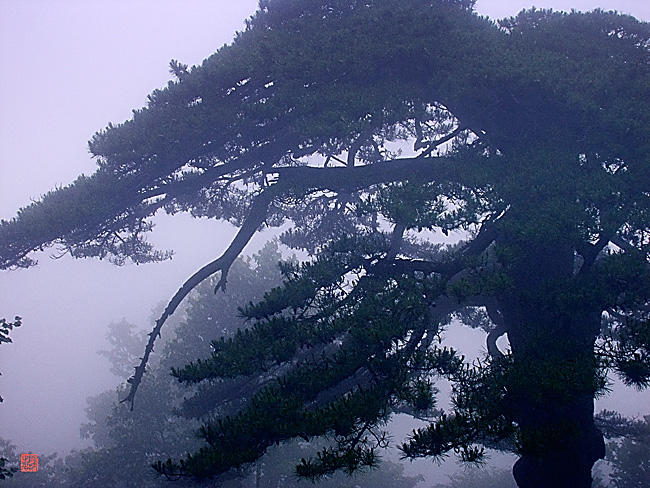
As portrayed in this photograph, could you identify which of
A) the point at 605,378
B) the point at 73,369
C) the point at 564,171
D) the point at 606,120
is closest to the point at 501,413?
the point at 605,378

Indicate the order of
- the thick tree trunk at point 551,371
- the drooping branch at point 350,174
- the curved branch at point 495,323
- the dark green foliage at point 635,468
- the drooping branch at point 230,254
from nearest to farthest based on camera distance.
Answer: the thick tree trunk at point 551,371
the drooping branch at point 230,254
the drooping branch at point 350,174
the curved branch at point 495,323
the dark green foliage at point 635,468

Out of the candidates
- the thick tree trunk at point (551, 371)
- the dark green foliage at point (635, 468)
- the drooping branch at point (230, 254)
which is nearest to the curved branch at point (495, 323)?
the thick tree trunk at point (551, 371)

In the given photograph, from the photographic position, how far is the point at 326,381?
492 cm

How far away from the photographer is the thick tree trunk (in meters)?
4.81

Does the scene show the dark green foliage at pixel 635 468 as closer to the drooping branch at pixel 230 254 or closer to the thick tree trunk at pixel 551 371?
the thick tree trunk at pixel 551 371

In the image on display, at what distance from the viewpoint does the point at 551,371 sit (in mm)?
4965

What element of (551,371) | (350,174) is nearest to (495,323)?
(350,174)

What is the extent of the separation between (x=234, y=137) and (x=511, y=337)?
233 inches

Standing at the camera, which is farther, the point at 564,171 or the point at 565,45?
the point at 565,45

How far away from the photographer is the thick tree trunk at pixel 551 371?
481 centimetres

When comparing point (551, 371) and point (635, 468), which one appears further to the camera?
point (635, 468)

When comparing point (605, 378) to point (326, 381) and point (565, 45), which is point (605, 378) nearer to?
point (326, 381)

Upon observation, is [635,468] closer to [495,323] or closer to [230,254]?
[495,323]

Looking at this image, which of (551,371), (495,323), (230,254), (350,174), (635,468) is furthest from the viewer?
(635,468)
